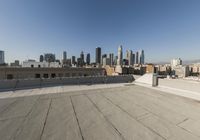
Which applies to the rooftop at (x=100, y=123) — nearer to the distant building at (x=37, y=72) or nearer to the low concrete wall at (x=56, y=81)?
the low concrete wall at (x=56, y=81)

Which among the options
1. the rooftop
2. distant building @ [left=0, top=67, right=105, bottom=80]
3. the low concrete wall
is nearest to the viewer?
the rooftop

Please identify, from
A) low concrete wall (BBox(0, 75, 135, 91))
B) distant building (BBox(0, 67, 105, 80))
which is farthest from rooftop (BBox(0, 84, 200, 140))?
distant building (BBox(0, 67, 105, 80))

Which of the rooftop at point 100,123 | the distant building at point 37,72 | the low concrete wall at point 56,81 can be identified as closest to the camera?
the rooftop at point 100,123

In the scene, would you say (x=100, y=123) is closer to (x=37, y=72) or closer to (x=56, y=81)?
(x=56, y=81)

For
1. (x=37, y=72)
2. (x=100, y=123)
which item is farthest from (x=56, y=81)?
(x=37, y=72)

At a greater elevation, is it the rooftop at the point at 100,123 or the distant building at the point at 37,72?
the distant building at the point at 37,72

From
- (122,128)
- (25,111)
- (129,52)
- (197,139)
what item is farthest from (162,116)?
(129,52)

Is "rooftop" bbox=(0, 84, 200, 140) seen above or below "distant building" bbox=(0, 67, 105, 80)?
below

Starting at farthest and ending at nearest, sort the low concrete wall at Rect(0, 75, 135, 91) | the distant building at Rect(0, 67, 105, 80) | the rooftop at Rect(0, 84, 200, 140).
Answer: the distant building at Rect(0, 67, 105, 80)
the low concrete wall at Rect(0, 75, 135, 91)
the rooftop at Rect(0, 84, 200, 140)

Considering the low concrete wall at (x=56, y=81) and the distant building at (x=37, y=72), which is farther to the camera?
the distant building at (x=37, y=72)

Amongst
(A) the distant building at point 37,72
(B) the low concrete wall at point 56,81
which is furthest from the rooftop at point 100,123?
(A) the distant building at point 37,72

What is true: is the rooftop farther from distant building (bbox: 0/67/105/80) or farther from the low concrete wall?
distant building (bbox: 0/67/105/80)

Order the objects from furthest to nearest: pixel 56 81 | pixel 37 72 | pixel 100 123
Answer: pixel 37 72, pixel 56 81, pixel 100 123

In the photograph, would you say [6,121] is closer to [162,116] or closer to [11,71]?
[162,116]
